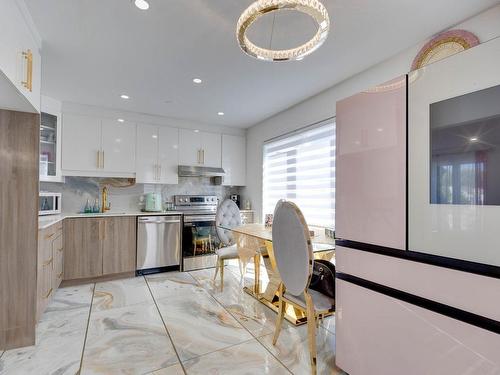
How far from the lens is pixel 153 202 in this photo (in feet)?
13.2

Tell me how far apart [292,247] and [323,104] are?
2.11 metres

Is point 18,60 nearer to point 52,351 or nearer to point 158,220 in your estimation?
point 52,351

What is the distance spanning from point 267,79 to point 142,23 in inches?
52.7

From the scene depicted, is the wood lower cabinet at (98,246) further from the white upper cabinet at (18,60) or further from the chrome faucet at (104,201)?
the white upper cabinet at (18,60)

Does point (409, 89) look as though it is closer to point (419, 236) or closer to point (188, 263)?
point (419, 236)

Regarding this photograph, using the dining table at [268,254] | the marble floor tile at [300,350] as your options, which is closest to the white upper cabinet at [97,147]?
the dining table at [268,254]

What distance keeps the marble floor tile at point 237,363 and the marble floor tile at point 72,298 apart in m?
1.64

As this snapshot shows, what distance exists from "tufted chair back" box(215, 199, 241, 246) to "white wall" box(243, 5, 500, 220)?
3.37ft

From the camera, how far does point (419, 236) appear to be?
1260 mm

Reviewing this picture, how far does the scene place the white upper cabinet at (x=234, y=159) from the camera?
4.68 m

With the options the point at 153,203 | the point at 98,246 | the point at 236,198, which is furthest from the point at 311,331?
the point at 236,198

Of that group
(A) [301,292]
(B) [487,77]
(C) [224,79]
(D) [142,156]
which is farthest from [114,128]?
(B) [487,77]

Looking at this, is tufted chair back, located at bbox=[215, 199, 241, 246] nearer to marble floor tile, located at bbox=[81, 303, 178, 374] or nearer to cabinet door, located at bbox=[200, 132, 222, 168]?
marble floor tile, located at bbox=[81, 303, 178, 374]

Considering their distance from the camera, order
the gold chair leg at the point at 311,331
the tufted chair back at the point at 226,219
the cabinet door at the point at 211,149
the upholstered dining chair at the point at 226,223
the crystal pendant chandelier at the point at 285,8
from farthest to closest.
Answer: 1. the cabinet door at the point at 211,149
2. the tufted chair back at the point at 226,219
3. the upholstered dining chair at the point at 226,223
4. the gold chair leg at the point at 311,331
5. the crystal pendant chandelier at the point at 285,8
